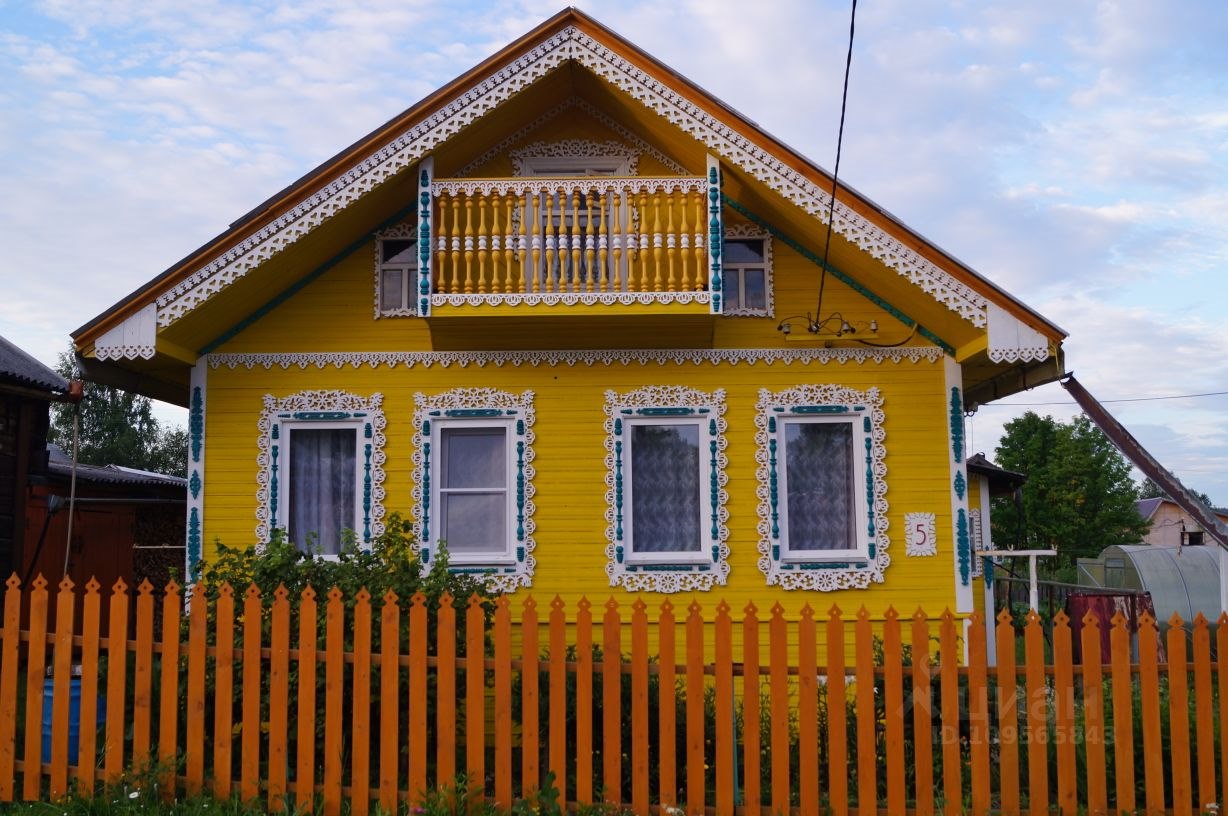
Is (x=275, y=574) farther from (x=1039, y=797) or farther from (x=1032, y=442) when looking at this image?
(x=1032, y=442)

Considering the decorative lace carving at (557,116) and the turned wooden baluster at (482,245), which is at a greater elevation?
the decorative lace carving at (557,116)

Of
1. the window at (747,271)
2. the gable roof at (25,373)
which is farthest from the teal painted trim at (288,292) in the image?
the window at (747,271)

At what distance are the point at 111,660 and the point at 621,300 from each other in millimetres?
5107

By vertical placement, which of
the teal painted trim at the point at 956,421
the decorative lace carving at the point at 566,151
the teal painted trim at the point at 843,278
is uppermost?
the decorative lace carving at the point at 566,151

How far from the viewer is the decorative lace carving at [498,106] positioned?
372 inches

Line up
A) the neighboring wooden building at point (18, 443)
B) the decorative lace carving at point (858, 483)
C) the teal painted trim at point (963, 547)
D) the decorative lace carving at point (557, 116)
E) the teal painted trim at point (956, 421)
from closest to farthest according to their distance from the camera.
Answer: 1. the teal painted trim at point (963, 547)
2. the decorative lace carving at point (858, 483)
3. the teal painted trim at point (956, 421)
4. the decorative lace carving at point (557, 116)
5. the neighboring wooden building at point (18, 443)

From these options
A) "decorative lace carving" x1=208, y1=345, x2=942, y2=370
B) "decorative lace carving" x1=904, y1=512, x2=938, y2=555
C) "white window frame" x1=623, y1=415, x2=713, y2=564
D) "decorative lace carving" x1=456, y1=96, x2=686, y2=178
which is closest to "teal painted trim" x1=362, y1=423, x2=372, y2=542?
"decorative lace carving" x1=208, y1=345, x2=942, y2=370

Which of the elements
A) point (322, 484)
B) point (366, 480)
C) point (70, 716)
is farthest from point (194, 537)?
point (70, 716)

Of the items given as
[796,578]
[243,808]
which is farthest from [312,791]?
[796,578]

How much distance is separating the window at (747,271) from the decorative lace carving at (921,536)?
2562 mm

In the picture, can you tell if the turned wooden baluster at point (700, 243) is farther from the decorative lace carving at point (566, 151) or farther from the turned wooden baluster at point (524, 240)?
the turned wooden baluster at point (524, 240)

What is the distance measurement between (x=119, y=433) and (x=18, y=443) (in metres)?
37.3

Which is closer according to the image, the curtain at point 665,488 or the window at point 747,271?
the curtain at point 665,488

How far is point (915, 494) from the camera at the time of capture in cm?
1042
